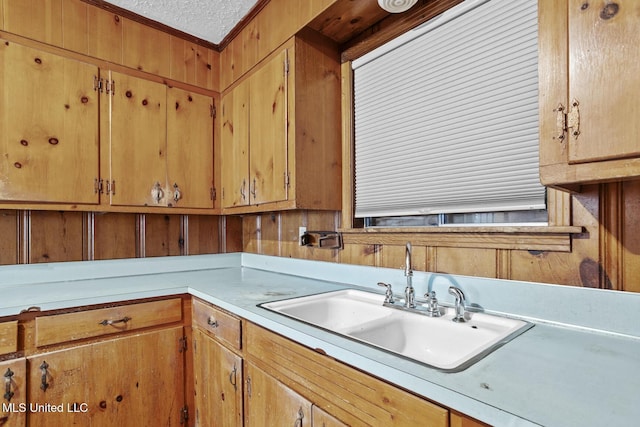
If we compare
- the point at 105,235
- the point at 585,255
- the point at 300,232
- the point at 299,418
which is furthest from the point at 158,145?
the point at 585,255

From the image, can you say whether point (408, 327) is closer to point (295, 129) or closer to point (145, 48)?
point (295, 129)

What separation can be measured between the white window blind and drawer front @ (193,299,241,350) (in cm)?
81

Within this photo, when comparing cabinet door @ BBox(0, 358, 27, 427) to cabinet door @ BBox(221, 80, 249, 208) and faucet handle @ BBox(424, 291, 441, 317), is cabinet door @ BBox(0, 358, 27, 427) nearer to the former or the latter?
cabinet door @ BBox(221, 80, 249, 208)

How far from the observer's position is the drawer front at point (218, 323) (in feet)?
4.52

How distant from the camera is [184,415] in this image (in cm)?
176

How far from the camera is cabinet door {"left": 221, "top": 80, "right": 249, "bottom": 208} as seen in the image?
6.86 feet

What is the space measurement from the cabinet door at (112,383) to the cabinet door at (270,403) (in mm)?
640

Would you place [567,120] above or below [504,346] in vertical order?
above

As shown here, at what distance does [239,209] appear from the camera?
2186 millimetres

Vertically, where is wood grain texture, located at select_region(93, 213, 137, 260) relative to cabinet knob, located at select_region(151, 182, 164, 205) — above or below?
below

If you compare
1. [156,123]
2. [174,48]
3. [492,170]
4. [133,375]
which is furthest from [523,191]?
[174,48]

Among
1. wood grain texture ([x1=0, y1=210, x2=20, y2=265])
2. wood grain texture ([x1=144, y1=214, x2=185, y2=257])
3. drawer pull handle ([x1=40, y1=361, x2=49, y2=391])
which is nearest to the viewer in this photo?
drawer pull handle ([x1=40, y1=361, x2=49, y2=391])

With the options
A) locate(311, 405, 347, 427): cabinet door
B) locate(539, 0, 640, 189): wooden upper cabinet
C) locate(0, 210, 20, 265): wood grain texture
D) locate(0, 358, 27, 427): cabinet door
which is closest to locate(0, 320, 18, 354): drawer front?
locate(0, 358, 27, 427): cabinet door

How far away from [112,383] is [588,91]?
6.78 feet
